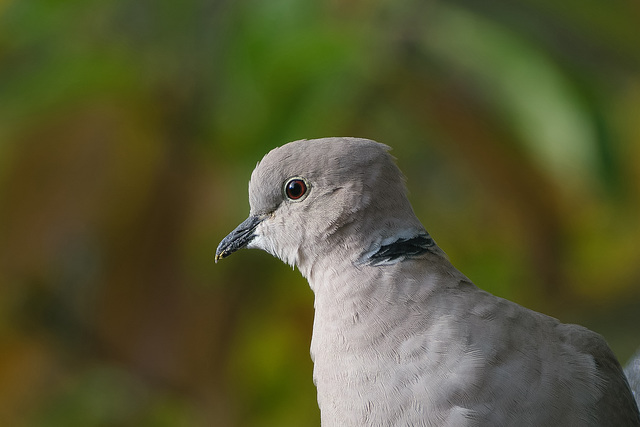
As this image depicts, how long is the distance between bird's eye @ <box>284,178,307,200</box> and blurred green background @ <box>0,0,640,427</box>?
73 centimetres

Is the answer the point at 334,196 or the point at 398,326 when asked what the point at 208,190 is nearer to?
the point at 334,196

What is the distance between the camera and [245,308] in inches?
72.7

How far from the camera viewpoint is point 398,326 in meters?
0.84

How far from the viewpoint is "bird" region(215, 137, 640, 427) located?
80 centimetres

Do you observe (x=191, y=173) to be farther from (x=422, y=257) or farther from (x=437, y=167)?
(x=422, y=257)

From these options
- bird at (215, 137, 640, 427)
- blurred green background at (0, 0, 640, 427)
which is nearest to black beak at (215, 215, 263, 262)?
bird at (215, 137, 640, 427)

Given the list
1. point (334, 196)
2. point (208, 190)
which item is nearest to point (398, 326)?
point (334, 196)

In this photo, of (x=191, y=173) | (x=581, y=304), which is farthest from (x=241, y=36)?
(x=581, y=304)

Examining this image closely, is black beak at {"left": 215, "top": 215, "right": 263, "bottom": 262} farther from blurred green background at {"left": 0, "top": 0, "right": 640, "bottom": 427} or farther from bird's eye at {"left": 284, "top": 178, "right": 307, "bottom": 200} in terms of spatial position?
blurred green background at {"left": 0, "top": 0, "right": 640, "bottom": 427}

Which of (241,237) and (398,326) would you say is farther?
(241,237)

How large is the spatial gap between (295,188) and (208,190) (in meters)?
0.90

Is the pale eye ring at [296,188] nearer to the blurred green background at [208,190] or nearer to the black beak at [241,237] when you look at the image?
the black beak at [241,237]

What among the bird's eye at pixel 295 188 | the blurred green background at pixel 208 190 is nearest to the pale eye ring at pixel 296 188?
the bird's eye at pixel 295 188

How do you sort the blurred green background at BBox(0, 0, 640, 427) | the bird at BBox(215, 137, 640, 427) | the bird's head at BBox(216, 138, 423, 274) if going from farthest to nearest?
the blurred green background at BBox(0, 0, 640, 427), the bird's head at BBox(216, 138, 423, 274), the bird at BBox(215, 137, 640, 427)
